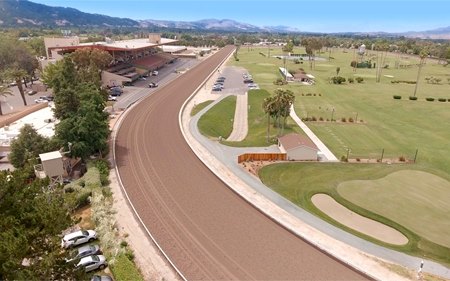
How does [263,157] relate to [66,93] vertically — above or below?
below

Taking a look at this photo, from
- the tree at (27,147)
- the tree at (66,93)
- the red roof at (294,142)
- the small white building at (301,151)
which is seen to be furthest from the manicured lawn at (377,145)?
the tree at (27,147)

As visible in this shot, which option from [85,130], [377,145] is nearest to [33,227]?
[85,130]

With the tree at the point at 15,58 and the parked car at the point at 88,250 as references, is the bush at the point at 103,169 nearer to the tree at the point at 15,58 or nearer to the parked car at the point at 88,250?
the parked car at the point at 88,250

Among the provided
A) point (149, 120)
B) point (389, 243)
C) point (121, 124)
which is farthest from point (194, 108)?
point (389, 243)

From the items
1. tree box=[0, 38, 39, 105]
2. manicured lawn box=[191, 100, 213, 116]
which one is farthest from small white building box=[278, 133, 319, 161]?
tree box=[0, 38, 39, 105]

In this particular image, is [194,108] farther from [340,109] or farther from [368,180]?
[368,180]

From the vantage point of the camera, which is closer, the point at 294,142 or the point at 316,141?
the point at 294,142

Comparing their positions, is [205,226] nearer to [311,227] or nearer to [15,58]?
[311,227]
